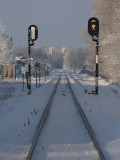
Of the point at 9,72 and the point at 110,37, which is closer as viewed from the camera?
the point at 110,37

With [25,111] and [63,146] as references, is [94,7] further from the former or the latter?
[63,146]

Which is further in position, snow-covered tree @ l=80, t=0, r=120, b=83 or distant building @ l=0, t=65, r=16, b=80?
distant building @ l=0, t=65, r=16, b=80

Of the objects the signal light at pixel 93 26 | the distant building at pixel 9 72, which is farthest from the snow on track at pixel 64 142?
the distant building at pixel 9 72

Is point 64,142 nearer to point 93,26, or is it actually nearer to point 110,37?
point 93,26

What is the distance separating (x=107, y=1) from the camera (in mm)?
30266

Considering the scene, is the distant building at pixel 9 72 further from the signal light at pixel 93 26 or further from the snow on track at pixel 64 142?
the snow on track at pixel 64 142

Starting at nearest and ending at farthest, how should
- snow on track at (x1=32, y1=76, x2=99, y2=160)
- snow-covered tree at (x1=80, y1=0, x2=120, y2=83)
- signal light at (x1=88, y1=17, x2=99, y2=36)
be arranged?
1. snow on track at (x1=32, y1=76, x2=99, y2=160)
2. signal light at (x1=88, y1=17, x2=99, y2=36)
3. snow-covered tree at (x1=80, y1=0, x2=120, y2=83)

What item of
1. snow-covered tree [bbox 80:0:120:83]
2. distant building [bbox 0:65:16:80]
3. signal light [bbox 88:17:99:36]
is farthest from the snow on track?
distant building [bbox 0:65:16:80]

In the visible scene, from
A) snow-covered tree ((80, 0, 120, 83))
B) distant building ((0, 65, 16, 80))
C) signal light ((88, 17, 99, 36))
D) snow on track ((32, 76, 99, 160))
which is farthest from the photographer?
distant building ((0, 65, 16, 80))

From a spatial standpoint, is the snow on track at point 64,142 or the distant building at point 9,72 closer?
the snow on track at point 64,142

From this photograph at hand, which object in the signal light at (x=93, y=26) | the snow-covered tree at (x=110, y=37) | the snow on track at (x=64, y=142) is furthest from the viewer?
the snow-covered tree at (x=110, y=37)

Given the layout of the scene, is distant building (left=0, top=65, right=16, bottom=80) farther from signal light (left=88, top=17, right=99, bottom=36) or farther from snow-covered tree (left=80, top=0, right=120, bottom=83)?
signal light (left=88, top=17, right=99, bottom=36)

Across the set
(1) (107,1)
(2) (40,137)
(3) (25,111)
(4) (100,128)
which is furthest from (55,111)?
(1) (107,1)

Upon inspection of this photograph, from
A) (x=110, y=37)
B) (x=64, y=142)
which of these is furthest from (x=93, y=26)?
(x=64, y=142)
